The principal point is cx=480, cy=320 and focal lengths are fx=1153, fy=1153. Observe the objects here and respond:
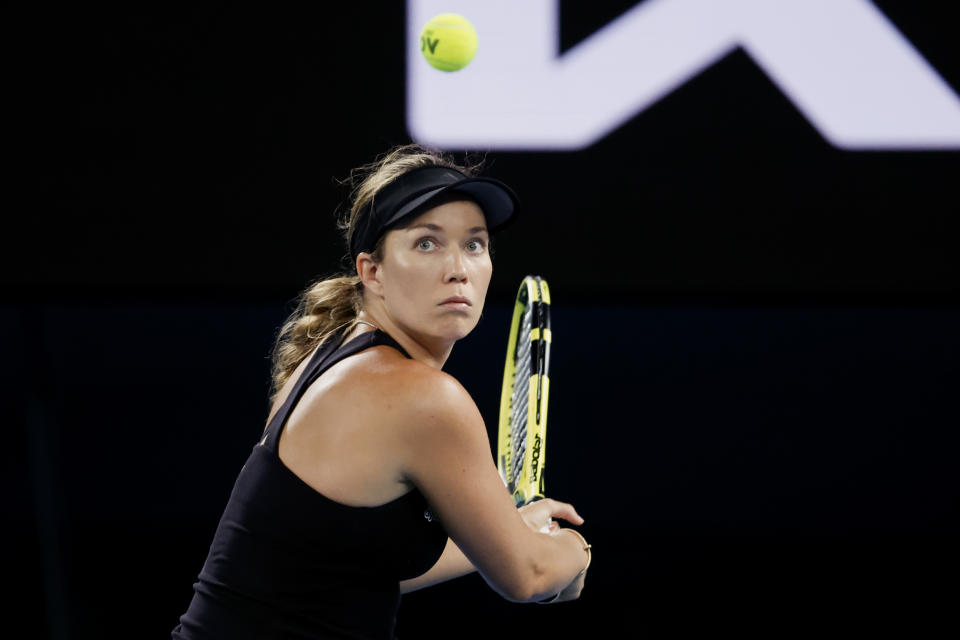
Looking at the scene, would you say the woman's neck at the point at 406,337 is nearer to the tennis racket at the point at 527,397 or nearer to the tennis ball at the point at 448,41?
the tennis racket at the point at 527,397

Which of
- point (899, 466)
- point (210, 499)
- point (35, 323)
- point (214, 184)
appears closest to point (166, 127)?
point (214, 184)

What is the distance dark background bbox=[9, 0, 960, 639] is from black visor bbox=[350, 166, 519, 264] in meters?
1.46

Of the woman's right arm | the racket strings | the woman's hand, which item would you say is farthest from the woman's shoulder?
the racket strings

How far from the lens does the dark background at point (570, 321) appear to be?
10.6ft

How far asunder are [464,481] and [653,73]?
2.02 meters

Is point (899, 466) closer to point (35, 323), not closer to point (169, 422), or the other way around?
point (169, 422)

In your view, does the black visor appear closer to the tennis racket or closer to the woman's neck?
the woman's neck

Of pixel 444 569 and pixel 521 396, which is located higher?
pixel 521 396

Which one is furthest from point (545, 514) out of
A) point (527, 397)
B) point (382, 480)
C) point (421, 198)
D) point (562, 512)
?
point (421, 198)

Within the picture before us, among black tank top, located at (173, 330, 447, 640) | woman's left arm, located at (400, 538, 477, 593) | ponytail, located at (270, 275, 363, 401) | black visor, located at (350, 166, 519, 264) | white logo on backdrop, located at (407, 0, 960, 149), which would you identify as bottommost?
woman's left arm, located at (400, 538, 477, 593)

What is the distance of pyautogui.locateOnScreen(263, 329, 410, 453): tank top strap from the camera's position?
1.58 meters

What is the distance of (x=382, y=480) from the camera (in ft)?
4.96

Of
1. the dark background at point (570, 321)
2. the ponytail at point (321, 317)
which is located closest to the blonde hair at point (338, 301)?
the ponytail at point (321, 317)

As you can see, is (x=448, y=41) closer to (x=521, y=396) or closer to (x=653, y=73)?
(x=653, y=73)
